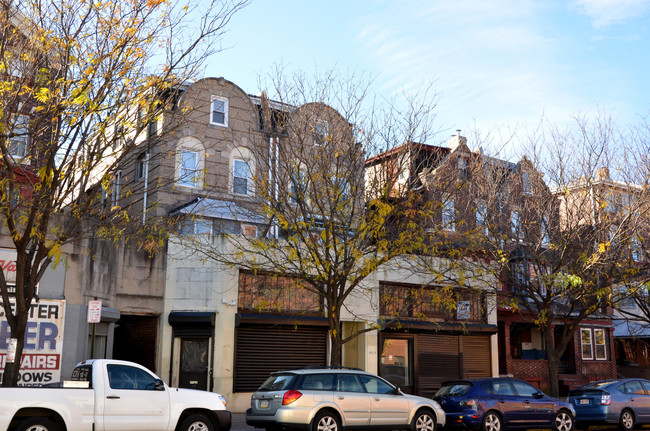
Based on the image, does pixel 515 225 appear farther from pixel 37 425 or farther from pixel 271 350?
pixel 37 425

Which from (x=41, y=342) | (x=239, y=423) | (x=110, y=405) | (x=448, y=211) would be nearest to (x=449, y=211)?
(x=448, y=211)

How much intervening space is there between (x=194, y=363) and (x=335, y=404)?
8.09m

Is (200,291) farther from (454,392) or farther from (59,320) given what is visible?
(454,392)

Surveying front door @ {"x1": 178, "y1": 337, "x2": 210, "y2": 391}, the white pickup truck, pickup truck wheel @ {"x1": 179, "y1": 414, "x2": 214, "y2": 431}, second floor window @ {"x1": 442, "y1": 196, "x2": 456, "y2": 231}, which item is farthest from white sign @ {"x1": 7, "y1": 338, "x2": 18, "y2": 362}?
second floor window @ {"x1": 442, "y1": 196, "x2": 456, "y2": 231}

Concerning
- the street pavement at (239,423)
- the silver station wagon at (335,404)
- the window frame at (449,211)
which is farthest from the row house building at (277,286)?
the silver station wagon at (335,404)

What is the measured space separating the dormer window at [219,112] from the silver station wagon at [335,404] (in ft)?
48.9

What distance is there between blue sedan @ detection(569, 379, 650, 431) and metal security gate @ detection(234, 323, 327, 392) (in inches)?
323

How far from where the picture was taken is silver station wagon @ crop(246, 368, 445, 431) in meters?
13.6

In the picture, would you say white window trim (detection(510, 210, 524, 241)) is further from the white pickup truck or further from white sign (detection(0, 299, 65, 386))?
white sign (detection(0, 299, 65, 386))

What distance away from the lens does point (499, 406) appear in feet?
53.6

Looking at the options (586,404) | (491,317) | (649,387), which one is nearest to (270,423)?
(586,404)

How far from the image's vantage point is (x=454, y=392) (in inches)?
663

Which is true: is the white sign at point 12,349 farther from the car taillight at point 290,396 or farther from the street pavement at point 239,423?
the street pavement at point 239,423

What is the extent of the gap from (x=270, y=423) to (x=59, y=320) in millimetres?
7348
